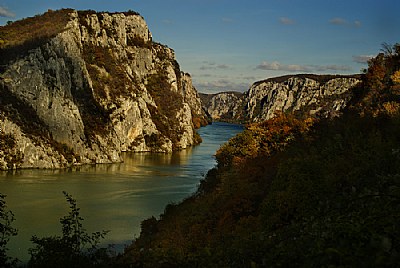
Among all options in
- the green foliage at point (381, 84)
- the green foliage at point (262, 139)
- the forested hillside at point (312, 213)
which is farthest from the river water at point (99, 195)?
the green foliage at point (381, 84)

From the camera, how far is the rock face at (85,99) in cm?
5947

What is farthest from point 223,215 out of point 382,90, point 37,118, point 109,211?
point 37,118

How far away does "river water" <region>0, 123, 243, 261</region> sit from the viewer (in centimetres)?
2753

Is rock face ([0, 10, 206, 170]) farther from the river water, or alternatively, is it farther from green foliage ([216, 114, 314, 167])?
green foliage ([216, 114, 314, 167])

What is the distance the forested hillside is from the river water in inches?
271

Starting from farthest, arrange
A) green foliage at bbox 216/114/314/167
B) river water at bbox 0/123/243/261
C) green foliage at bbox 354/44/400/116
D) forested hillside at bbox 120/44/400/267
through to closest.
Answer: green foliage at bbox 216/114/314/167, river water at bbox 0/123/243/261, green foliage at bbox 354/44/400/116, forested hillside at bbox 120/44/400/267

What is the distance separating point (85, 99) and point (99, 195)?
126 feet

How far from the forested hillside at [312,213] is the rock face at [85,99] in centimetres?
4117

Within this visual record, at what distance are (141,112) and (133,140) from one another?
22.2 ft

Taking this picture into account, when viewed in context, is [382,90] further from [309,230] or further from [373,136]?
[309,230]

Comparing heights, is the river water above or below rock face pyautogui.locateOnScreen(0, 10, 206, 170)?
below

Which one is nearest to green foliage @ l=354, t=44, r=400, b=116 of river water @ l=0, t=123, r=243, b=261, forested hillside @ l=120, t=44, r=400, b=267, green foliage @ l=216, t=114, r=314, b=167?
forested hillside @ l=120, t=44, r=400, b=267

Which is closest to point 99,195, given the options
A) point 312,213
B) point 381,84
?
point 381,84

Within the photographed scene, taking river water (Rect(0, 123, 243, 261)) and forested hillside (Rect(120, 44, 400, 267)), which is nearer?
forested hillside (Rect(120, 44, 400, 267))
